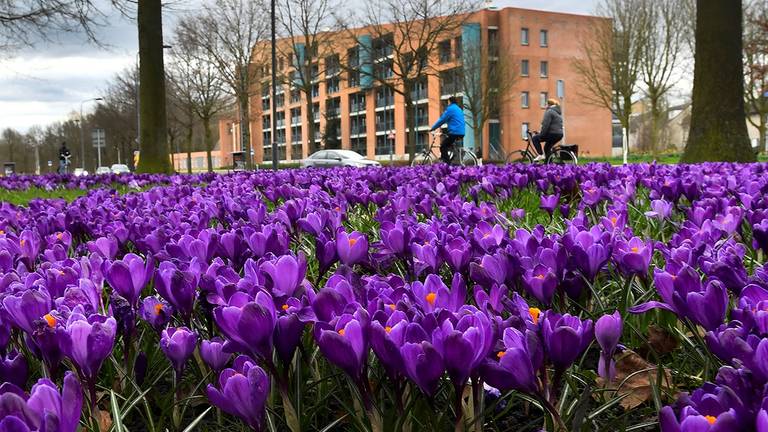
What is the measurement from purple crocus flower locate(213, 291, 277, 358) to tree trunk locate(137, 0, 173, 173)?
556 inches

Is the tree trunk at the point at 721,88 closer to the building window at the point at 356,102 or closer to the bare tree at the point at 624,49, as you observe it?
the bare tree at the point at 624,49

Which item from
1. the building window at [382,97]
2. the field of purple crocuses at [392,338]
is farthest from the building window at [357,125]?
the field of purple crocuses at [392,338]

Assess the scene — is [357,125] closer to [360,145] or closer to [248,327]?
[360,145]

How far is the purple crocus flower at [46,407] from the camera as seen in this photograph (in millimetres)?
860

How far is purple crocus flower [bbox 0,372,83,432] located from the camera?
2.82 ft

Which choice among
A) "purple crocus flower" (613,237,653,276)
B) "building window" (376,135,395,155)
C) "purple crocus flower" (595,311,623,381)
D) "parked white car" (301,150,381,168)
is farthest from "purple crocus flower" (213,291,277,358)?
"building window" (376,135,395,155)

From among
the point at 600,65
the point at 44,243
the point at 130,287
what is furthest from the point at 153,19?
the point at 600,65

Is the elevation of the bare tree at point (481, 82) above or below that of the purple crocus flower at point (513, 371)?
above

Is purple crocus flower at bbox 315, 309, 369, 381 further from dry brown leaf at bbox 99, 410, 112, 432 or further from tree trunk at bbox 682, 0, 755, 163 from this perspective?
tree trunk at bbox 682, 0, 755, 163

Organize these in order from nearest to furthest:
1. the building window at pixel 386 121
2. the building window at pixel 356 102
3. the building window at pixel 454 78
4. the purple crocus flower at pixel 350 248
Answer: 1. the purple crocus flower at pixel 350 248
2. the building window at pixel 454 78
3. the building window at pixel 386 121
4. the building window at pixel 356 102

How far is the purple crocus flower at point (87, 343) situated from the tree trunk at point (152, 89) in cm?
1402

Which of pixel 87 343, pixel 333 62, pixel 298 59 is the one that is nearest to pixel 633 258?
pixel 87 343

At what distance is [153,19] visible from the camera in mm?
14555

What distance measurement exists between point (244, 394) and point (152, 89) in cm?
1469
